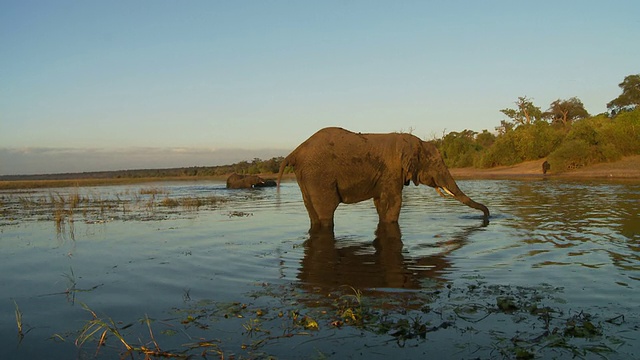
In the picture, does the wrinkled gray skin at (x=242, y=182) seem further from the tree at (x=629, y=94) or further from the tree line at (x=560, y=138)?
the tree at (x=629, y=94)

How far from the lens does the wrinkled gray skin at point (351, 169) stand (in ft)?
38.4

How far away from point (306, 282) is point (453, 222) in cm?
735

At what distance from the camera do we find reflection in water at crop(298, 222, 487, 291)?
6852mm

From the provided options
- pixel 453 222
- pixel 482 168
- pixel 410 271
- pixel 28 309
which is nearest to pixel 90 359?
pixel 28 309

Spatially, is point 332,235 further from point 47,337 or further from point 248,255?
point 47,337

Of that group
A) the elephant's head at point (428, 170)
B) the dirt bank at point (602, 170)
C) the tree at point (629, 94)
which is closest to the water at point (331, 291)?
the elephant's head at point (428, 170)

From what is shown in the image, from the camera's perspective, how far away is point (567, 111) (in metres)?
80.0

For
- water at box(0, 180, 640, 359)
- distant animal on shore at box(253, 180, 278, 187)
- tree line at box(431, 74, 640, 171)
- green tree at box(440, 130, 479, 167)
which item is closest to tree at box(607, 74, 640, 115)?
tree line at box(431, 74, 640, 171)

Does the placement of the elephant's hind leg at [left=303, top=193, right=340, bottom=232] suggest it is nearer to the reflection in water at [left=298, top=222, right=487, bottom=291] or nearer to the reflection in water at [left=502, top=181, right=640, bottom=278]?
the reflection in water at [left=298, top=222, right=487, bottom=291]

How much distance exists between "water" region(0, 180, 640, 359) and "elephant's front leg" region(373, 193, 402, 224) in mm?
495

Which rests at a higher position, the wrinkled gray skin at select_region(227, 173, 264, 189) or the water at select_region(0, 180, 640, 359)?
the wrinkled gray skin at select_region(227, 173, 264, 189)

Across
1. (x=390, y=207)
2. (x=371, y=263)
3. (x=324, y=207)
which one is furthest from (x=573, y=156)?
(x=371, y=263)

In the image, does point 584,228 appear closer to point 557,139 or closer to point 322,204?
point 322,204

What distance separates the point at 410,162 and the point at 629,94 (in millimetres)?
69743
